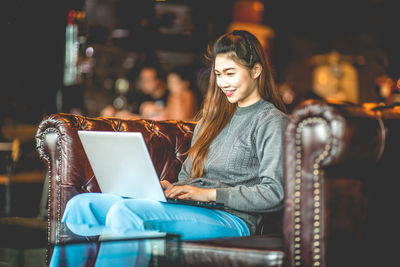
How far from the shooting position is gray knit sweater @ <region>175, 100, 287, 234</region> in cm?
184

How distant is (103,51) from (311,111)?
7.66 m

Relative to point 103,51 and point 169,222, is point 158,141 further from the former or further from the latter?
point 103,51

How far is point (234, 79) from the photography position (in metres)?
2.14

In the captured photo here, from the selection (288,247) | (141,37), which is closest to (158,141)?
(288,247)

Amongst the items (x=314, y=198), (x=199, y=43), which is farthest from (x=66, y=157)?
(x=199, y=43)

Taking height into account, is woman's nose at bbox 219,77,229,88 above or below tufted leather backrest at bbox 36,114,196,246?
above

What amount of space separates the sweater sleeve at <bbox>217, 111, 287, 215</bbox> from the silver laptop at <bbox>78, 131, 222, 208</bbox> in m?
0.07

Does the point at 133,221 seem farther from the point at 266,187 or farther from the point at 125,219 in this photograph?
the point at 266,187

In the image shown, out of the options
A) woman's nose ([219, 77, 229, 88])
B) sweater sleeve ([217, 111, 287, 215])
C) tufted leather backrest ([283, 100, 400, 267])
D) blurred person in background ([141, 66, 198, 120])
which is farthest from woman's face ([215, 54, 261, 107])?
blurred person in background ([141, 66, 198, 120])

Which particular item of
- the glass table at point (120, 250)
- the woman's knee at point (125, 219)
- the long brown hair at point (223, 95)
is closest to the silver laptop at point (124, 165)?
the woman's knee at point (125, 219)

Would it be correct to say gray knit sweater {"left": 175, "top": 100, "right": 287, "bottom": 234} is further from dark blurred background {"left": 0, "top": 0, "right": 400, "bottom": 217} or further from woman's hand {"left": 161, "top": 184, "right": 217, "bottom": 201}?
dark blurred background {"left": 0, "top": 0, "right": 400, "bottom": 217}

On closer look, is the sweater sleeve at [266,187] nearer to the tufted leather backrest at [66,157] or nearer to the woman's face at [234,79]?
the woman's face at [234,79]

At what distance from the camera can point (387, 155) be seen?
1688 millimetres

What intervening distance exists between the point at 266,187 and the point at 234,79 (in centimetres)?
53
